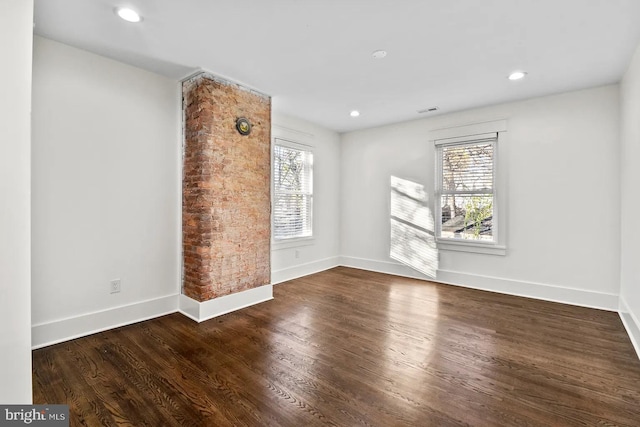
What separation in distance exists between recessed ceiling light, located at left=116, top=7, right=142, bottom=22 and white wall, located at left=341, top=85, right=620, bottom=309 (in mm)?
3921

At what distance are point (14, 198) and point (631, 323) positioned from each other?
14.4 feet

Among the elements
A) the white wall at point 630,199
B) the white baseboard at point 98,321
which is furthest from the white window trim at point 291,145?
the white wall at point 630,199

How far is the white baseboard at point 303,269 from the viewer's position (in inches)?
179

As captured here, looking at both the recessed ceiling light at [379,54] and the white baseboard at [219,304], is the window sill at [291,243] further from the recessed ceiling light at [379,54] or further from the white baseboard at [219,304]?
the recessed ceiling light at [379,54]

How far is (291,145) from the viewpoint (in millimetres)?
4734

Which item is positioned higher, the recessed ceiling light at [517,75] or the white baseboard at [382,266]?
the recessed ceiling light at [517,75]

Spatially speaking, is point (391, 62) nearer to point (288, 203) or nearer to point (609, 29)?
point (609, 29)

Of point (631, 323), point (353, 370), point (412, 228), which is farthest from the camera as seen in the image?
point (412, 228)

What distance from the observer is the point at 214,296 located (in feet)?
10.4

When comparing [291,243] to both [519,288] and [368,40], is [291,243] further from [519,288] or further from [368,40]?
[519,288]

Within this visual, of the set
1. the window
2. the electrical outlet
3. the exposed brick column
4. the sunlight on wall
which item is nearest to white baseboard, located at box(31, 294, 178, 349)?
the electrical outlet

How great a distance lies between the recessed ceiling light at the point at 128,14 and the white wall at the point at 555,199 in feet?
12.9

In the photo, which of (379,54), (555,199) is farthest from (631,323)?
(379,54)

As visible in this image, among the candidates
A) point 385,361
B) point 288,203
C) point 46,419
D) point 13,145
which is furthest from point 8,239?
point 288,203
